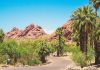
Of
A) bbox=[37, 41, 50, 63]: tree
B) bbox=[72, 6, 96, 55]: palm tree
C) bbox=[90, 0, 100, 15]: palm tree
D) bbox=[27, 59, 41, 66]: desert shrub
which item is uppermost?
bbox=[90, 0, 100, 15]: palm tree

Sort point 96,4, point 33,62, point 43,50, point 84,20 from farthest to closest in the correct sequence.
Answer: point 43,50 → point 33,62 → point 96,4 → point 84,20

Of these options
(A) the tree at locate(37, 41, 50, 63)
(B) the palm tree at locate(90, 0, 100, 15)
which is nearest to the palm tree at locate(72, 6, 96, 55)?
(B) the palm tree at locate(90, 0, 100, 15)

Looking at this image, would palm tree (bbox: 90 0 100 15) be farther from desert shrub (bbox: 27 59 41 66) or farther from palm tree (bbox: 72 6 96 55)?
desert shrub (bbox: 27 59 41 66)

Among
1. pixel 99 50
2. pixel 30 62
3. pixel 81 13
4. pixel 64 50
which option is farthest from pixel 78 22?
pixel 64 50

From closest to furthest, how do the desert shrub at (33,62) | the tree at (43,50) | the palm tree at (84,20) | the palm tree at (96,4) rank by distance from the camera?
the palm tree at (84,20) < the palm tree at (96,4) < the desert shrub at (33,62) < the tree at (43,50)

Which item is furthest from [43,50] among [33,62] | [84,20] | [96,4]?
[96,4]

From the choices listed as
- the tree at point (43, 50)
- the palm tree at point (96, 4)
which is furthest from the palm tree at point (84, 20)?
the tree at point (43, 50)

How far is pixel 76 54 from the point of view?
182ft

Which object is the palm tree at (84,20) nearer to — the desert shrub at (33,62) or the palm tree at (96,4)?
the palm tree at (96,4)

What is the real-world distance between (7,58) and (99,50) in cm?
2591

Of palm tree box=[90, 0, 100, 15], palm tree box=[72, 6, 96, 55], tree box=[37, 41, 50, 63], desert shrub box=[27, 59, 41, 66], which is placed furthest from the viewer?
tree box=[37, 41, 50, 63]

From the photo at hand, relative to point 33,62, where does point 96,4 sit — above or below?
above

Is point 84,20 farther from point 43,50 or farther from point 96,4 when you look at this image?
point 43,50

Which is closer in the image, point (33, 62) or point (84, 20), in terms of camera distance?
point (84, 20)
